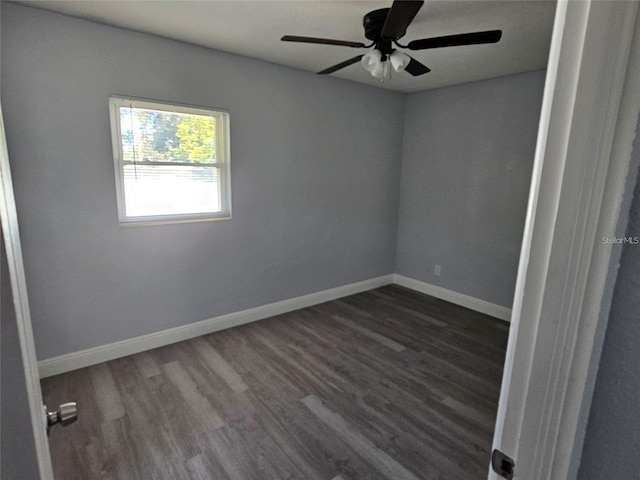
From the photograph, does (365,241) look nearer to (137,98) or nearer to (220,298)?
(220,298)

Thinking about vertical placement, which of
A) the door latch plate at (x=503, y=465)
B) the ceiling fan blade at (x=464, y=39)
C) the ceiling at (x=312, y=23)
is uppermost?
the ceiling at (x=312, y=23)

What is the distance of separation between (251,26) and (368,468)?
2.79 metres

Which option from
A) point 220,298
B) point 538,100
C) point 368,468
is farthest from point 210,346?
point 538,100

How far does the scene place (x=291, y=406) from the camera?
2.23 meters

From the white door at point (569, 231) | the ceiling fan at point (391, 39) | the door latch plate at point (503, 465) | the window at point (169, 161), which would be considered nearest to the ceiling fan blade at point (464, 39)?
the ceiling fan at point (391, 39)

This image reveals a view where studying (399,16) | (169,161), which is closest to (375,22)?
(399,16)

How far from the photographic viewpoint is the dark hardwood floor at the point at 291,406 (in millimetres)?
1789

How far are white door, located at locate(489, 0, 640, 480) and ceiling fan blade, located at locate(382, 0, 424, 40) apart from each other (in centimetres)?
112

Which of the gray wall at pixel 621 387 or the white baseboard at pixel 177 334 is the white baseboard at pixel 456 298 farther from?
the gray wall at pixel 621 387

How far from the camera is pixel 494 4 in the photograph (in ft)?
6.42

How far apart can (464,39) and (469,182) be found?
2.23 m

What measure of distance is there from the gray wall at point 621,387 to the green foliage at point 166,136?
2857 mm

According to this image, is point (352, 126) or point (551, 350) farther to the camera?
point (352, 126)

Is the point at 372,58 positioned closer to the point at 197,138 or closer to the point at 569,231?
the point at 197,138
